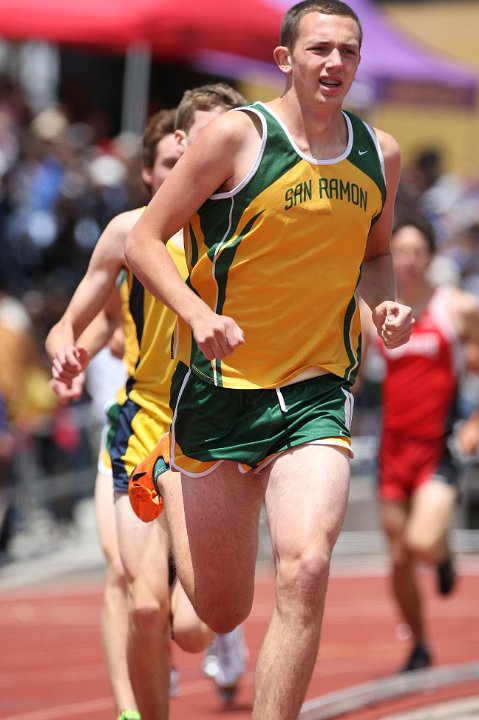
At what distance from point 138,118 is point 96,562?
6791 mm

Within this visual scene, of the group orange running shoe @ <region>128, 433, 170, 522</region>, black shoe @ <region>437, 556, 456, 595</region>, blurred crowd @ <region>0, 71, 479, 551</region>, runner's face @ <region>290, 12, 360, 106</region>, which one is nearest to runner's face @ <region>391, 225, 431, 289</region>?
black shoe @ <region>437, 556, 456, 595</region>

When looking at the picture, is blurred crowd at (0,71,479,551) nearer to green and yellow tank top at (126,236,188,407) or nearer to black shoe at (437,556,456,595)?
black shoe at (437,556,456,595)

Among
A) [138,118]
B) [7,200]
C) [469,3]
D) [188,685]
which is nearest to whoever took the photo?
[188,685]

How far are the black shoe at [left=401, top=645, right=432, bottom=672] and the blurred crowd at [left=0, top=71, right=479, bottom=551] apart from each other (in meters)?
3.73

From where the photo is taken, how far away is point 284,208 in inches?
199

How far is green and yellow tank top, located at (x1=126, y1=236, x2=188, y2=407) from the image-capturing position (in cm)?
634

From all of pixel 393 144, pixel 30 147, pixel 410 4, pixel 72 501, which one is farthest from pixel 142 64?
pixel 393 144

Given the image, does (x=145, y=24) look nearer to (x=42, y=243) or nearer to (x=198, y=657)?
(x=42, y=243)

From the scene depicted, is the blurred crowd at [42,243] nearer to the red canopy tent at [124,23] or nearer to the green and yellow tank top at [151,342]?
the red canopy tent at [124,23]

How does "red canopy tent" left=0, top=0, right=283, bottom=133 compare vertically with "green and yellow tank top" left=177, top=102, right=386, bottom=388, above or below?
above

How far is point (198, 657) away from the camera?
968 cm

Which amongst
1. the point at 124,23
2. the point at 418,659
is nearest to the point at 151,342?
the point at 418,659

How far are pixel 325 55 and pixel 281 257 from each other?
26.7 inches

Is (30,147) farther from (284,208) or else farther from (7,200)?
(284,208)
